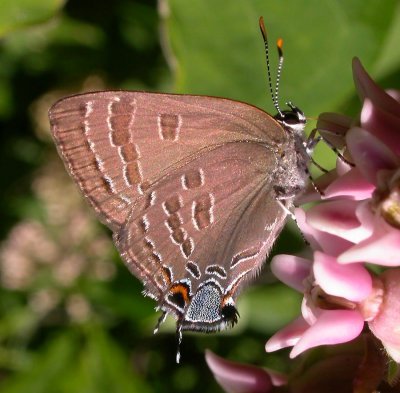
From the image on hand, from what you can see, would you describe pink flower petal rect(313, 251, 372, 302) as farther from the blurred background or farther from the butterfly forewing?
the blurred background

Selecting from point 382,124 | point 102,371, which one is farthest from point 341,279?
point 102,371

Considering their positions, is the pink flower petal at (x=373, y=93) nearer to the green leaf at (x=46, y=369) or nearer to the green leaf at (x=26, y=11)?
the green leaf at (x=26, y=11)

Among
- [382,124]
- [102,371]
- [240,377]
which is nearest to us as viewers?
[382,124]

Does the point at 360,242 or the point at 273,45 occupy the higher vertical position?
the point at 360,242

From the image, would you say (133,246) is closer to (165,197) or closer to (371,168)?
(165,197)

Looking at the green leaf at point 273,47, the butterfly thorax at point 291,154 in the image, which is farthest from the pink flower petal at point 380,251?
the green leaf at point 273,47

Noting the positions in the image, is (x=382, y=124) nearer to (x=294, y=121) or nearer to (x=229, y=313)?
(x=294, y=121)
